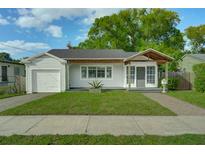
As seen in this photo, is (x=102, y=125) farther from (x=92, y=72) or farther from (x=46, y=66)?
(x=92, y=72)

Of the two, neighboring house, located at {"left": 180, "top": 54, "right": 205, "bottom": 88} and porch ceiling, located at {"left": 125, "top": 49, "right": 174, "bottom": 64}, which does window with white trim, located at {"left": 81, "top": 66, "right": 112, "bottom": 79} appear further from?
neighboring house, located at {"left": 180, "top": 54, "right": 205, "bottom": 88}

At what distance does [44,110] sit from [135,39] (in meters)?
33.9

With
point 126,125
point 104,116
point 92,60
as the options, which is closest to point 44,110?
point 104,116

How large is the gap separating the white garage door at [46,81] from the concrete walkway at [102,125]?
10021 millimetres

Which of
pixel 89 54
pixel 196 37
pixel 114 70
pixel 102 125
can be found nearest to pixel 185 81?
pixel 114 70

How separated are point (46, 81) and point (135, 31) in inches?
1074

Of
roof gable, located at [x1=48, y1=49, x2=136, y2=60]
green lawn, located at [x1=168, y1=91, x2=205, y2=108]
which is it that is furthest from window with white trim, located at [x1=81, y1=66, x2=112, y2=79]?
green lawn, located at [x1=168, y1=91, x2=205, y2=108]

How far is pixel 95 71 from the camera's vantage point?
67.0ft

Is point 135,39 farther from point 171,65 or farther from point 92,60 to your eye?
point 92,60

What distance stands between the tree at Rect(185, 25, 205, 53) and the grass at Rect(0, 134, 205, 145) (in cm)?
4773

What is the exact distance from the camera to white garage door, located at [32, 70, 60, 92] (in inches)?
704

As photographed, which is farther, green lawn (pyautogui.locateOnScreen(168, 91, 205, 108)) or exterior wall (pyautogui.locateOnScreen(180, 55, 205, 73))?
exterior wall (pyautogui.locateOnScreen(180, 55, 205, 73))

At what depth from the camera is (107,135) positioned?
5.62 meters

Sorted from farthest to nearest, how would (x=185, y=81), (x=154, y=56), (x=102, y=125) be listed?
(x=185, y=81) < (x=154, y=56) < (x=102, y=125)
